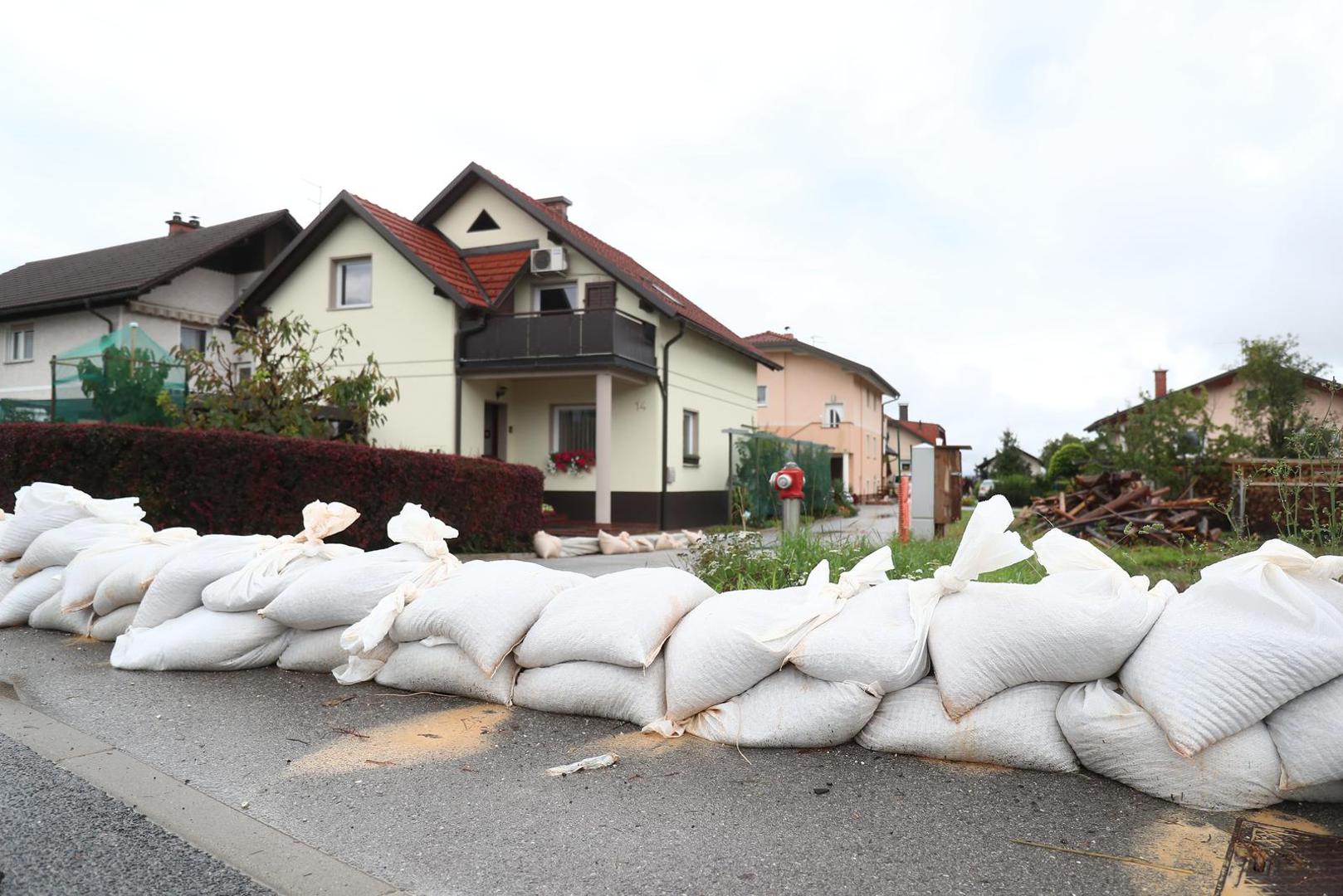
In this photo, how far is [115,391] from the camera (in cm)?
1100

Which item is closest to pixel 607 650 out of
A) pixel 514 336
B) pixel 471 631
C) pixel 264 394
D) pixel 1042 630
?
pixel 471 631

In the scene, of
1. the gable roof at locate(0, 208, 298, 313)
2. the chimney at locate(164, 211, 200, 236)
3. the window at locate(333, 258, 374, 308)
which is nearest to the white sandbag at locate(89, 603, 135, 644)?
the window at locate(333, 258, 374, 308)

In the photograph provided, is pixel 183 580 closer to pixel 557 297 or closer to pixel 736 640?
pixel 736 640

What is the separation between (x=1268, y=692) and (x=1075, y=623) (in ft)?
1.64

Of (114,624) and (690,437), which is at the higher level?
(690,437)

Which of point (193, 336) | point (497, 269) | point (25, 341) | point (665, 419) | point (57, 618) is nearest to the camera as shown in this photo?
point (57, 618)

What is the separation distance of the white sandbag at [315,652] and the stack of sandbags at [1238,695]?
3073 mm

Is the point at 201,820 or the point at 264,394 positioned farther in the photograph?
the point at 264,394

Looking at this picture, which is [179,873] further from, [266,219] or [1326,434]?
[266,219]

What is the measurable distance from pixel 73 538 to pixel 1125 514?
10725 millimetres

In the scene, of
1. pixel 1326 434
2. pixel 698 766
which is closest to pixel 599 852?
pixel 698 766

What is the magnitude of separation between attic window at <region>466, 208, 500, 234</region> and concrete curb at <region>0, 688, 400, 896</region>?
15.5 meters

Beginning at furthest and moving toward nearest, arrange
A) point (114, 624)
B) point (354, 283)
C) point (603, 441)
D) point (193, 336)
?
point (193, 336)
point (354, 283)
point (603, 441)
point (114, 624)

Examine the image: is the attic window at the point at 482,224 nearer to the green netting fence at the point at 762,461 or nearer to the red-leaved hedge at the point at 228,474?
the green netting fence at the point at 762,461
